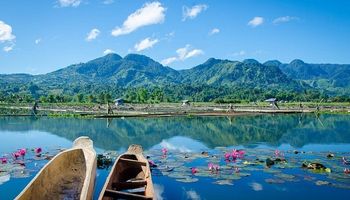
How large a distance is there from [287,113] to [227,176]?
34477 mm

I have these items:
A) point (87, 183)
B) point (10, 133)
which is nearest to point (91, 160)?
point (87, 183)

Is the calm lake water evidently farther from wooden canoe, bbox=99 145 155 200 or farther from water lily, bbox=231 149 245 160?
wooden canoe, bbox=99 145 155 200

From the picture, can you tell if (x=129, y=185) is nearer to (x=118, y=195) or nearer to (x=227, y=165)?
(x=118, y=195)

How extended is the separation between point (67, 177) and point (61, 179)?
1.24 ft

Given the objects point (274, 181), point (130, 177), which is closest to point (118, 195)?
point (130, 177)

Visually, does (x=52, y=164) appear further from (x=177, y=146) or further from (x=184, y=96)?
(x=184, y=96)

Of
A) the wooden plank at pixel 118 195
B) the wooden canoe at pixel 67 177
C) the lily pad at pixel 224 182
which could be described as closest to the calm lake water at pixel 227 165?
the lily pad at pixel 224 182

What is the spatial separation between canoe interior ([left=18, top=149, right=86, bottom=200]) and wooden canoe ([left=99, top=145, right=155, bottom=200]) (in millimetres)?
916

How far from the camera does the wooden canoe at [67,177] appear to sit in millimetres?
7148

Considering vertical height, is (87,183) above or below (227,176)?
above

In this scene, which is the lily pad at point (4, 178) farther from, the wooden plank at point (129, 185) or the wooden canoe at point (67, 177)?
the wooden plank at point (129, 185)

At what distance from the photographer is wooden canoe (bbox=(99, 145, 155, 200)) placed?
324 inches

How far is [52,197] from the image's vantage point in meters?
8.27

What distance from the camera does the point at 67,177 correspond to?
9.88 meters
